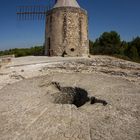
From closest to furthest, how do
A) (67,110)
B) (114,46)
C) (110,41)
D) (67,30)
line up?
1. (67,110)
2. (67,30)
3. (114,46)
4. (110,41)

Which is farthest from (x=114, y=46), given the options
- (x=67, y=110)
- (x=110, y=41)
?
(x=67, y=110)

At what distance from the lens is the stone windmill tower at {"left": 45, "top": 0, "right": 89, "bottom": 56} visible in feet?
46.1

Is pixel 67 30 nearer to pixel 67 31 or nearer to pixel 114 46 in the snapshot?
pixel 67 31

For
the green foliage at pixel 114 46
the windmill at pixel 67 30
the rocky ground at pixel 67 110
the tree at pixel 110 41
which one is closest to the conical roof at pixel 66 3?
the windmill at pixel 67 30

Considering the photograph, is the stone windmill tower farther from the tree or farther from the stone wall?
the tree

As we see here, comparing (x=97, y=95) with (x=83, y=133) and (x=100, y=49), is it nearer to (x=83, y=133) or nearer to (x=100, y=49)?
(x=83, y=133)

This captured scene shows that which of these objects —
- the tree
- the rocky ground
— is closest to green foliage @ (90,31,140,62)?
the tree

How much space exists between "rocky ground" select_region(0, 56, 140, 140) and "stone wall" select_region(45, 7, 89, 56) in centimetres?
572

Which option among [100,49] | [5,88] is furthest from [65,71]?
[100,49]

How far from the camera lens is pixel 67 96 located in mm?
7199

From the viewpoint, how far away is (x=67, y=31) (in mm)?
13984

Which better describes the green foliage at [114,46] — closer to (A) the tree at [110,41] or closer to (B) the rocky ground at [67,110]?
(A) the tree at [110,41]

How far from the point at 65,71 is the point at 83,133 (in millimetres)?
5963

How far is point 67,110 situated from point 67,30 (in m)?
9.79
